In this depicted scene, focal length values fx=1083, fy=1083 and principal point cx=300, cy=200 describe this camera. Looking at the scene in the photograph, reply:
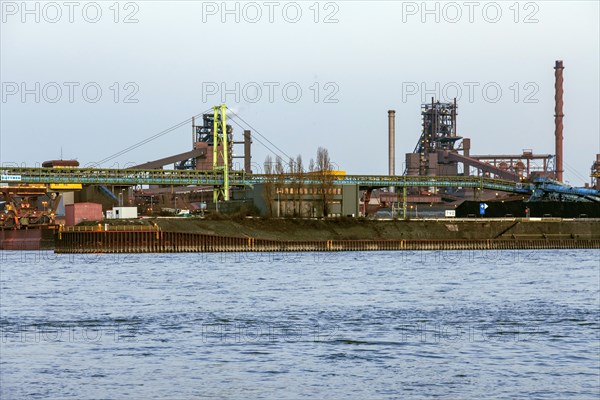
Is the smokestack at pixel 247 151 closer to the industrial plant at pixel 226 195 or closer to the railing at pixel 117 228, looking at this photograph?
the industrial plant at pixel 226 195

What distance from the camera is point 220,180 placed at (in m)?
128

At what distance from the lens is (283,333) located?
34.2 metres

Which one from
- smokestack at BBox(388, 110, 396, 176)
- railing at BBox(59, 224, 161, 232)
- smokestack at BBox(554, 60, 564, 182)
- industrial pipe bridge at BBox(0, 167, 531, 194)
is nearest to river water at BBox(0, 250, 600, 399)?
railing at BBox(59, 224, 161, 232)

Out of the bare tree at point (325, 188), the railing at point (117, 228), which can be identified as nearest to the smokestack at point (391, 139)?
the bare tree at point (325, 188)

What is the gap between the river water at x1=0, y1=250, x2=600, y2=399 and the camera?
82.9 feet

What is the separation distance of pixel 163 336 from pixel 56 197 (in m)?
94.1

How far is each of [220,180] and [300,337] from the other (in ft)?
314

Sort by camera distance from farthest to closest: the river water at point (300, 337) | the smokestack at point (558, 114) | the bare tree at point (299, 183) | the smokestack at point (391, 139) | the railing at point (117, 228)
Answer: the smokestack at point (391, 139) → the smokestack at point (558, 114) → the bare tree at point (299, 183) → the railing at point (117, 228) → the river water at point (300, 337)

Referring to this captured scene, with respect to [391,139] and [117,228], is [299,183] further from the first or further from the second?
[391,139]

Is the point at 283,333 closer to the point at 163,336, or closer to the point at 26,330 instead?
the point at 163,336

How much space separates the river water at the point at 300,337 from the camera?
995 inches

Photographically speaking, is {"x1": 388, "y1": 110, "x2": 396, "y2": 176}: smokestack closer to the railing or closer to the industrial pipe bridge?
the industrial pipe bridge

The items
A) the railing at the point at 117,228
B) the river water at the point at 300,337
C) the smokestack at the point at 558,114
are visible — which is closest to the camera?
the river water at the point at 300,337

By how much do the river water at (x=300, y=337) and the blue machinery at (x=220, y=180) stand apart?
64.1 meters
